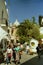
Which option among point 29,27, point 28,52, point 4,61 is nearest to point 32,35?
point 29,27

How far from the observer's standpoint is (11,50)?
25906mm

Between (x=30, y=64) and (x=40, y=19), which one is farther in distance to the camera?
(x=40, y=19)

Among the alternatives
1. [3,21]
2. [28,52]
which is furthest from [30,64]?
[28,52]

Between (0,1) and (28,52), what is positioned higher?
(0,1)

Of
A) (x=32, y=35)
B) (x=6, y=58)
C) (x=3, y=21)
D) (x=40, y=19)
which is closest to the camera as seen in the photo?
(x=6, y=58)

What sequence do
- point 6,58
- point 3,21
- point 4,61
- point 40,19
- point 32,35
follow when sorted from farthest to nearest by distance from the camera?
1. point 40,19
2. point 32,35
3. point 3,21
4. point 4,61
5. point 6,58

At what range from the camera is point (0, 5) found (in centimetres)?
4097

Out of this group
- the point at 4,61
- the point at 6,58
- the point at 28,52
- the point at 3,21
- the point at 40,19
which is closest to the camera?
the point at 6,58

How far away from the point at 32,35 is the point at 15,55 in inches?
1804

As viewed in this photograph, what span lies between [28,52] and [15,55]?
19.8 metres

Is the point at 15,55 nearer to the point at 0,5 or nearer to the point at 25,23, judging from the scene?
the point at 0,5

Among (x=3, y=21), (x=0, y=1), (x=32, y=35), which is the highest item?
(x=0, y=1)

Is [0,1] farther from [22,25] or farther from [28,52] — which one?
[22,25]

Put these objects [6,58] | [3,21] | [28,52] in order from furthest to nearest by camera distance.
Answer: [28,52] → [3,21] → [6,58]
